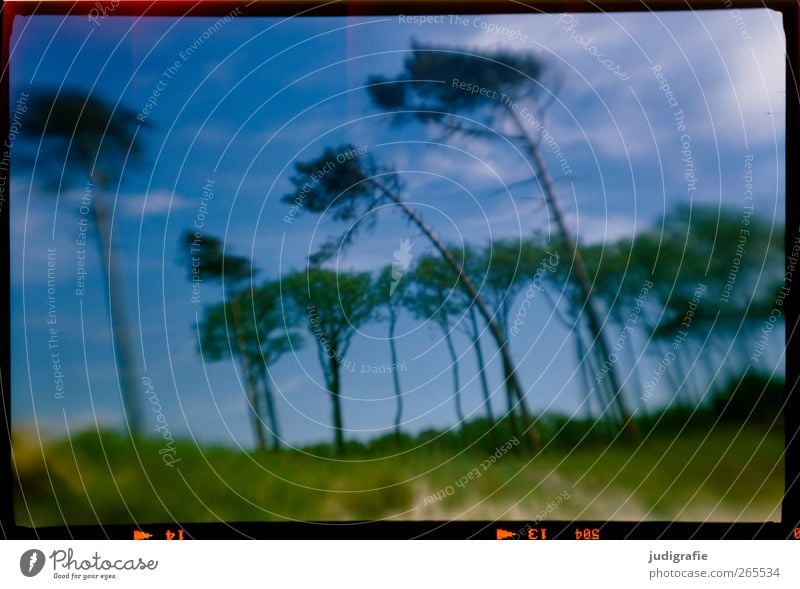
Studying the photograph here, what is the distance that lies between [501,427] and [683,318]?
2.44ft

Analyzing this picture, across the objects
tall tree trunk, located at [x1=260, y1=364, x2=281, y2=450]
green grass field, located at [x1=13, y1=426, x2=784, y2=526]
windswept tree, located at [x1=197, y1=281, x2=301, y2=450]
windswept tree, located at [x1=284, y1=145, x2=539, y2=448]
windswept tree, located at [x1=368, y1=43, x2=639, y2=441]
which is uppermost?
windswept tree, located at [x1=368, y1=43, x2=639, y2=441]

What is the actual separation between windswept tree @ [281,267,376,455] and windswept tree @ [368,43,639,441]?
0.60m

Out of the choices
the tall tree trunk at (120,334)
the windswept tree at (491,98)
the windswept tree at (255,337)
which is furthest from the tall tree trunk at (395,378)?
the tall tree trunk at (120,334)

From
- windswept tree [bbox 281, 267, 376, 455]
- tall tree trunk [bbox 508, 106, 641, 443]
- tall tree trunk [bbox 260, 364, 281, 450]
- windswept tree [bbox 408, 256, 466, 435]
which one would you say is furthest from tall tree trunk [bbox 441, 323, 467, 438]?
tall tree trunk [bbox 260, 364, 281, 450]

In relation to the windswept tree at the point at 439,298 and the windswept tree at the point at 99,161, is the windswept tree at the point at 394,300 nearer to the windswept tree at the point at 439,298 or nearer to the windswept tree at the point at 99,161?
the windswept tree at the point at 439,298

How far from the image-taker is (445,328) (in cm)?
236

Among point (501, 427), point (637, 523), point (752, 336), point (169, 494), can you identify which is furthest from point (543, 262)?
point (169, 494)

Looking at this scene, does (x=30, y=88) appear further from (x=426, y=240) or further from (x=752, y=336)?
(x=752, y=336)

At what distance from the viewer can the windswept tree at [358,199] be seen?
235cm

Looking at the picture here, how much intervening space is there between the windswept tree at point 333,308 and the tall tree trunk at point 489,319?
27 centimetres

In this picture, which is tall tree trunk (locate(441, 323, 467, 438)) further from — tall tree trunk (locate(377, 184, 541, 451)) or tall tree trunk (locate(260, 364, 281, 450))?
tall tree trunk (locate(260, 364, 281, 450))

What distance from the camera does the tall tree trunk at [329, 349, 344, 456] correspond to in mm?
2350

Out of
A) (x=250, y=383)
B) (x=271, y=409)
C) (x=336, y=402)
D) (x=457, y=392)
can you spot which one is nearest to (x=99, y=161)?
(x=250, y=383)

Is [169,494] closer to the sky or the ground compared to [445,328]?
closer to the ground
